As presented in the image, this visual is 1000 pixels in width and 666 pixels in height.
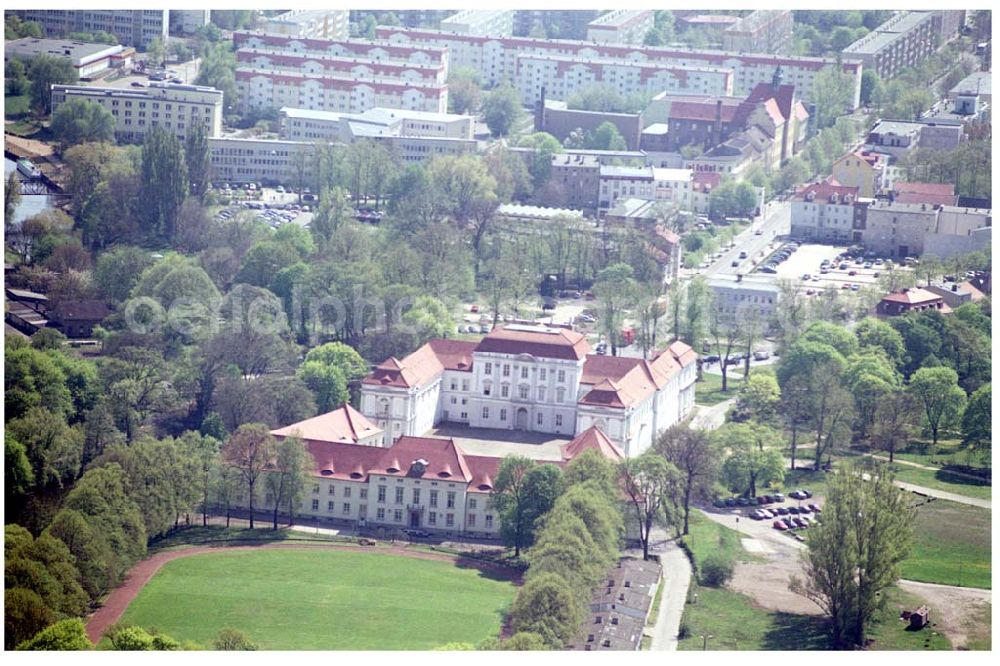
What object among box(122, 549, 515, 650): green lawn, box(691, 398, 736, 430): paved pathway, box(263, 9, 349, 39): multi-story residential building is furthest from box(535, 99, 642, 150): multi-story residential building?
box(122, 549, 515, 650): green lawn

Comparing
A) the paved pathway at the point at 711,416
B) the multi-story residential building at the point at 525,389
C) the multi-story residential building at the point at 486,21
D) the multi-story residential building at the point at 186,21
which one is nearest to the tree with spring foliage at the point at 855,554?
the multi-story residential building at the point at 525,389

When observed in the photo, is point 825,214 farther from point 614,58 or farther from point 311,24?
point 311,24

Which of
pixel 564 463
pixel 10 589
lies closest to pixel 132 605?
pixel 10 589

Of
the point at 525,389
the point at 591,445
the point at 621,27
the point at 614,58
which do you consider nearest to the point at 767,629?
the point at 591,445

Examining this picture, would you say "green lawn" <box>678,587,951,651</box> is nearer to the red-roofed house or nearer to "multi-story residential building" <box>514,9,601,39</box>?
the red-roofed house

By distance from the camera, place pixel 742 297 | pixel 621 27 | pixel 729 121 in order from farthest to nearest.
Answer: pixel 621 27
pixel 729 121
pixel 742 297
